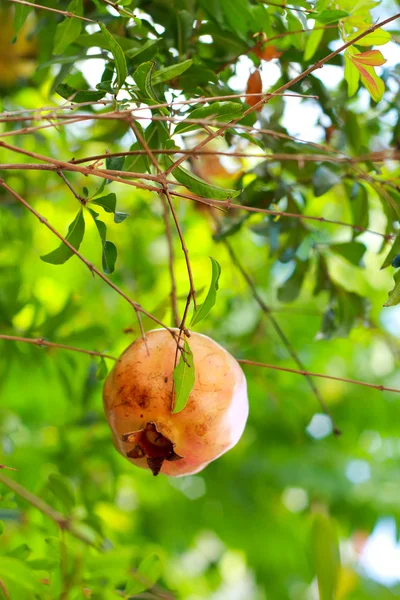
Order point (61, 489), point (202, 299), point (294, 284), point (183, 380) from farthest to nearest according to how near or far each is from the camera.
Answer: point (202, 299)
point (294, 284)
point (61, 489)
point (183, 380)

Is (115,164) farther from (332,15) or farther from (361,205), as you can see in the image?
(361,205)

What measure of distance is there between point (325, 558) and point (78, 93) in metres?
0.64

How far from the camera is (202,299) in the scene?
1504mm

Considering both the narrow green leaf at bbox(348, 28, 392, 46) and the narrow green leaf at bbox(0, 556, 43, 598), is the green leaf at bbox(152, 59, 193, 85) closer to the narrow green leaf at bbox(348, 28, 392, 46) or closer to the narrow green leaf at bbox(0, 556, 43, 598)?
the narrow green leaf at bbox(348, 28, 392, 46)

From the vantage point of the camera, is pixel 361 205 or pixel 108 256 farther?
pixel 361 205

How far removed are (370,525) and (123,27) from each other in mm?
1567

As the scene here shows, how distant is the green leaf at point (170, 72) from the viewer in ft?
2.35

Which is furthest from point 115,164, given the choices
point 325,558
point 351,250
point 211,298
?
point 325,558

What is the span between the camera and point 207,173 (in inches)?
69.8

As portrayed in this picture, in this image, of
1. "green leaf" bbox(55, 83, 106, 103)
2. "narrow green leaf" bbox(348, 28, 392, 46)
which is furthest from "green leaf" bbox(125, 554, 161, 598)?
"narrow green leaf" bbox(348, 28, 392, 46)

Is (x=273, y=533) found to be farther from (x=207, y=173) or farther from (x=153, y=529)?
(x=207, y=173)

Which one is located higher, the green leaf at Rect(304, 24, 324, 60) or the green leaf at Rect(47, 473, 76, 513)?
the green leaf at Rect(304, 24, 324, 60)

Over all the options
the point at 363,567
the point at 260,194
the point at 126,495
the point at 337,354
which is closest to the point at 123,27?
the point at 260,194

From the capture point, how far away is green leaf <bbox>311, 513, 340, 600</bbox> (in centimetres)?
88
